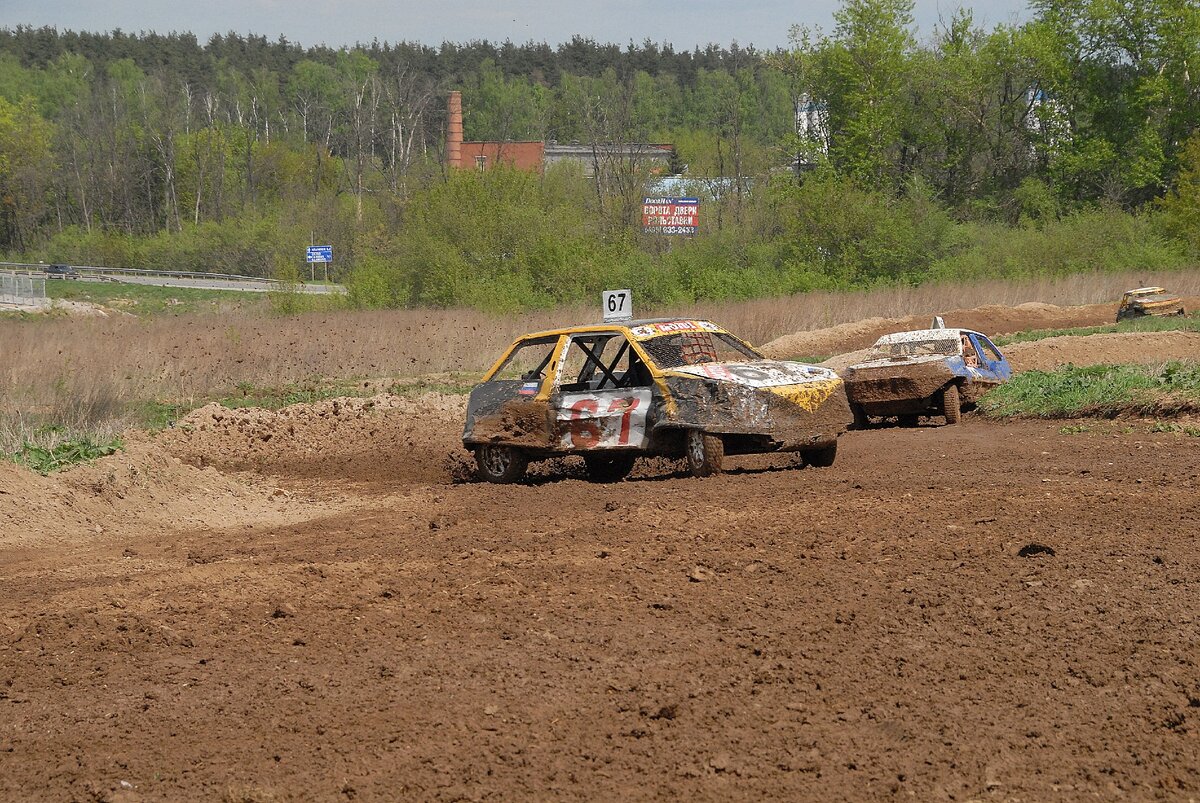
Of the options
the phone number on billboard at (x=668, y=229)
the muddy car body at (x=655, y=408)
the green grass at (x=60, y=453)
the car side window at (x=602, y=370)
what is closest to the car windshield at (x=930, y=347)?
the muddy car body at (x=655, y=408)

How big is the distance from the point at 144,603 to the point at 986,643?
510cm

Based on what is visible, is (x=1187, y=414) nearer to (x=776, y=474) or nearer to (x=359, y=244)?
(x=776, y=474)

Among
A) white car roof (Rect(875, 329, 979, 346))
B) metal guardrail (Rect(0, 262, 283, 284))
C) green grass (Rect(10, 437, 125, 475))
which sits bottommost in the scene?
green grass (Rect(10, 437, 125, 475))

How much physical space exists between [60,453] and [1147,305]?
95.9 ft

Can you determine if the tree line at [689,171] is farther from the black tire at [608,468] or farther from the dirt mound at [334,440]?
the black tire at [608,468]

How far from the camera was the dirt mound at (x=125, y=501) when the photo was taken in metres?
11.8

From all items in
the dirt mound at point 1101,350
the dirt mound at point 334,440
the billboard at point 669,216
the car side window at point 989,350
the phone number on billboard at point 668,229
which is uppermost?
the billboard at point 669,216

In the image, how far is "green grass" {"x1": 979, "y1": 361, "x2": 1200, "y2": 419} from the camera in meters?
15.5

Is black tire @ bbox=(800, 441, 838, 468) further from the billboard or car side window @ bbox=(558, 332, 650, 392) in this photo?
the billboard

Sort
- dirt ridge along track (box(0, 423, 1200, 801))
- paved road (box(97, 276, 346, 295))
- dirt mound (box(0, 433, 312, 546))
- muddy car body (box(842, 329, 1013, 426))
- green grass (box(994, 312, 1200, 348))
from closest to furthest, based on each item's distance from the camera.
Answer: dirt ridge along track (box(0, 423, 1200, 801)) < dirt mound (box(0, 433, 312, 546)) < muddy car body (box(842, 329, 1013, 426)) < green grass (box(994, 312, 1200, 348)) < paved road (box(97, 276, 346, 295))

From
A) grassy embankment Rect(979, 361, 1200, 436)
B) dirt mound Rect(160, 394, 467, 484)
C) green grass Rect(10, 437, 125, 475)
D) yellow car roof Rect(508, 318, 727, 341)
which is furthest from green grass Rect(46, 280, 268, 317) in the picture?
yellow car roof Rect(508, 318, 727, 341)

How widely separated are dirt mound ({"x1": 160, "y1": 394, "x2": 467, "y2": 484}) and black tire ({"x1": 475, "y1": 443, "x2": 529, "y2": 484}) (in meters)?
1.02

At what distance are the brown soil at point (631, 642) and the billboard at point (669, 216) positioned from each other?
50.4 m

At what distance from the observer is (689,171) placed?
3489 inches
